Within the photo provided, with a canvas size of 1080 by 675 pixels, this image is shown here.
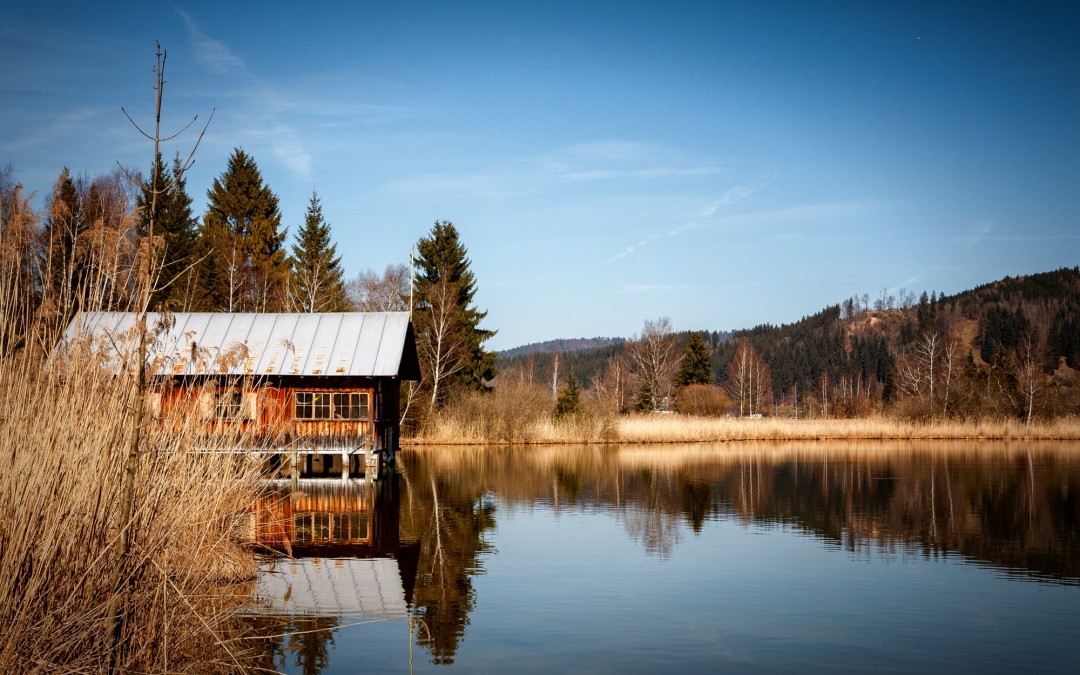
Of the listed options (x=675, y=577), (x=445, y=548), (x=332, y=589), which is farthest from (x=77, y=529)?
(x=445, y=548)

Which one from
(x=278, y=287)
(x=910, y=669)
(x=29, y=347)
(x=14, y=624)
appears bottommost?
(x=910, y=669)

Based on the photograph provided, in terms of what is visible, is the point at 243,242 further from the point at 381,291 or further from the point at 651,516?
the point at 651,516

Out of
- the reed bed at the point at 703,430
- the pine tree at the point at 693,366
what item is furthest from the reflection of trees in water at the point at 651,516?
the pine tree at the point at 693,366

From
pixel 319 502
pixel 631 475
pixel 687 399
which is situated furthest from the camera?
pixel 687 399

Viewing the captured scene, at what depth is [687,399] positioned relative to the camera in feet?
196

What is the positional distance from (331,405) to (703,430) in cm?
2311

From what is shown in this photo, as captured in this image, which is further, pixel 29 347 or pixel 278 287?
pixel 278 287

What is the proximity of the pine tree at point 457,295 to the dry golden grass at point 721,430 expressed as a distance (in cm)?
471

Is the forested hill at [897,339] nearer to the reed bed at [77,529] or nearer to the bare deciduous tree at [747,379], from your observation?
the bare deciduous tree at [747,379]

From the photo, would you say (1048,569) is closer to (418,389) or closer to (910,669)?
(910,669)

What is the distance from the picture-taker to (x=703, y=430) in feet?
149

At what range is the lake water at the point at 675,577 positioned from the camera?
A: 30.5 ft

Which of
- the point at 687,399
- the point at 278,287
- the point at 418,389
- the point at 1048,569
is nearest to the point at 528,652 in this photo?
the point at 1048,569

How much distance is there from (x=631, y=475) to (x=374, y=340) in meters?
9.34
